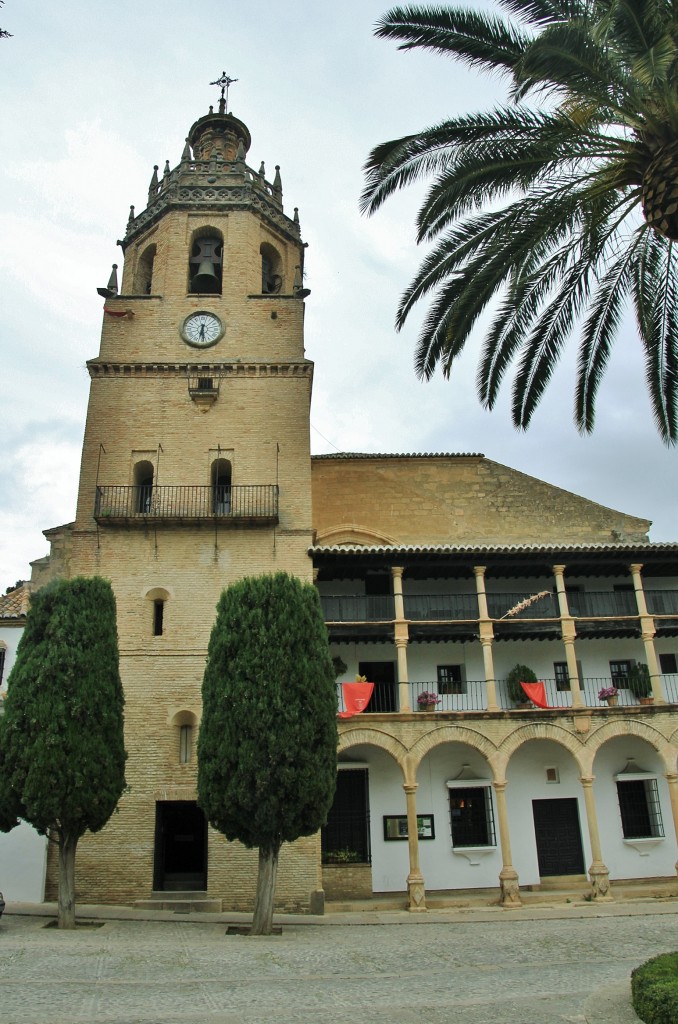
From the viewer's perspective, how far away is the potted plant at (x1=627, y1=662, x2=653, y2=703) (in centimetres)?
1958

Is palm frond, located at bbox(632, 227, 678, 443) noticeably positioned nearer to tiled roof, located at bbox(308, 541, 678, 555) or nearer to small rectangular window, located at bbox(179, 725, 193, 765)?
tiled roof, located at bbox(308, 541, 678, 555)

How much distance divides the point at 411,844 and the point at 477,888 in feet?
8.32

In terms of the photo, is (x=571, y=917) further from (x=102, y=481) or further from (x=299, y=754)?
(x=102, y=481)

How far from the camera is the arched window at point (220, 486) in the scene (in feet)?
65.3

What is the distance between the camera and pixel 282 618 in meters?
14.5

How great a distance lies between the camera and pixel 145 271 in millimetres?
23562

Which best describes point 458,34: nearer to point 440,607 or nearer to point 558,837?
point 440,607

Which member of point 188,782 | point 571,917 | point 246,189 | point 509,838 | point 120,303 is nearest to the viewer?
point 571,917

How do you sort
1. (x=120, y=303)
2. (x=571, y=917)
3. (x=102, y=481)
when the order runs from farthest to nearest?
1. (x=120, y=303)
2. (x=102, y=481)
3. (x=571, y=917)

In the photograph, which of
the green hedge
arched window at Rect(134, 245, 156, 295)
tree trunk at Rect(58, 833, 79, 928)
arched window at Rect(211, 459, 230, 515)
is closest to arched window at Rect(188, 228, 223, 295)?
arched window at Rect(134, 245, 156, 295)

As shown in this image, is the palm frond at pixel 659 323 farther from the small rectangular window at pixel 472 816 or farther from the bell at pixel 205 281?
the bell at pixel 205 281

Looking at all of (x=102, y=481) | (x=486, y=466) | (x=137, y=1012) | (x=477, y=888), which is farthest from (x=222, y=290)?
(x=137, y=1012)

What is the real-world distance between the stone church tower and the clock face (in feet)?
0.13

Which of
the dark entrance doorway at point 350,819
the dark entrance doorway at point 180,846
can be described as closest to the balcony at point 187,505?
the dark entrance doorway at point 180,846
